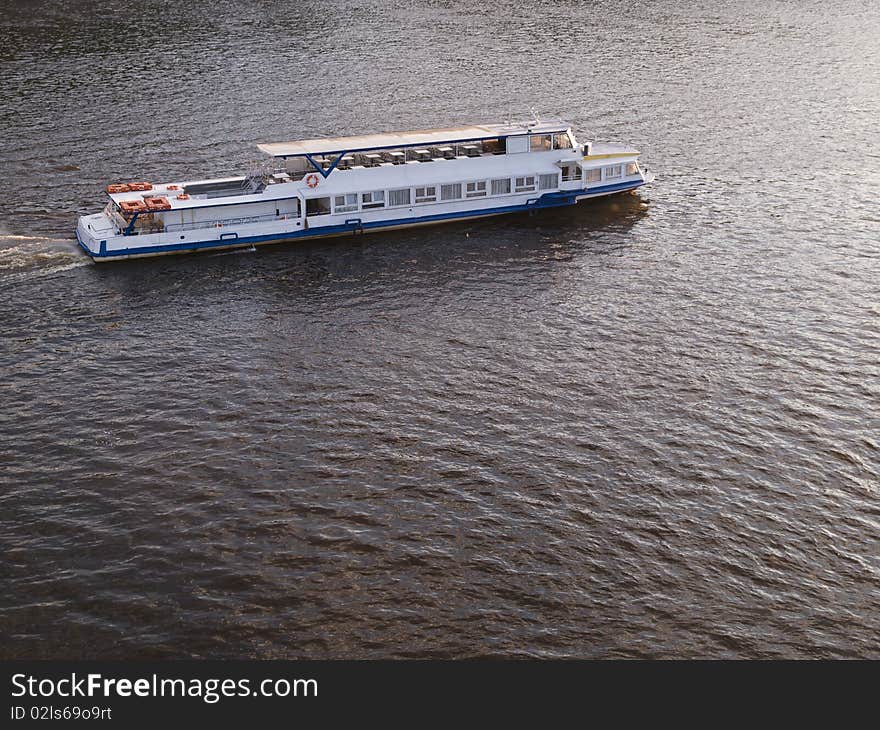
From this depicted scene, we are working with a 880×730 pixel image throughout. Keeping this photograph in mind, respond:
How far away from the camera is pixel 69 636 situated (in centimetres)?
4216

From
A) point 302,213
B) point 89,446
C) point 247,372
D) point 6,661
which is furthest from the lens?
point 302,213

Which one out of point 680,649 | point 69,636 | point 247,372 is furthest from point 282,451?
point 680,649

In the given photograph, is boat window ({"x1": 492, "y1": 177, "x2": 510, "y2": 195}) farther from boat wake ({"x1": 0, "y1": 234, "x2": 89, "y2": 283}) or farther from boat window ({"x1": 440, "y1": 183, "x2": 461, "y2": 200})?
boat wake ({"x1": 0, "y1": 234, "x2": 89, "y2": 283})

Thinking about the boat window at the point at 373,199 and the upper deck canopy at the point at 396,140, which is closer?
the upper deck canopy at the point at 396,140

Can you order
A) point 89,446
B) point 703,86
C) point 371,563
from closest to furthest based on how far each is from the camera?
point 371,563, point 89,446, point 703,86

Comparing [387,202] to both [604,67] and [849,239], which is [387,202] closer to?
[849,239]

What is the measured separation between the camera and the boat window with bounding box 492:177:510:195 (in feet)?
293

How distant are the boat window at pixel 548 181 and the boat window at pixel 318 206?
1966 centimetres

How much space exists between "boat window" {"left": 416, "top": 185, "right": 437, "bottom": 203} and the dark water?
368cm

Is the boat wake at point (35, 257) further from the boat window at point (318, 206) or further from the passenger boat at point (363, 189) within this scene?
the boat window at point (318, 206)

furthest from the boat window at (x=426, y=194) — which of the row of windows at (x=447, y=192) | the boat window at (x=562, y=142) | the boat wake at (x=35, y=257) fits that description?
the boat wake at (x=35, y=257)

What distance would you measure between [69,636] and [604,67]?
11494 cm

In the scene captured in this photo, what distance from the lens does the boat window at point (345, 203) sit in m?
84.6

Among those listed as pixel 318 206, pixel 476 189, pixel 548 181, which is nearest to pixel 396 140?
pixel 476 189
